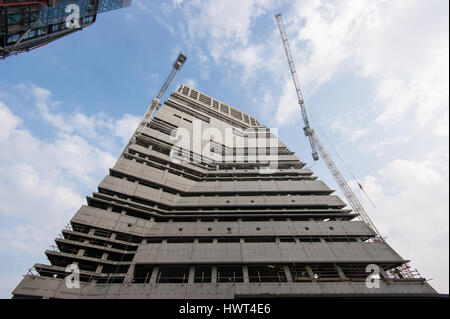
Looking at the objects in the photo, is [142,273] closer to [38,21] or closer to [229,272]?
[229,272]

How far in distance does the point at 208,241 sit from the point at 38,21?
127 ft

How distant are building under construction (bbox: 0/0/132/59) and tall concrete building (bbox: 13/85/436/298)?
62.5 feet

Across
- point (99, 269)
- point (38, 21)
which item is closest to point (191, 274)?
point (99, 269)

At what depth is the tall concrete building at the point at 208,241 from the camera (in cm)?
1698

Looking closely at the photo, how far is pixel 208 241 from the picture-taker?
22250 mm

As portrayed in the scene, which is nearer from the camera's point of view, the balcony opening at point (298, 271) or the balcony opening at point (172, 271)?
the balcony opening at point (298, 271)

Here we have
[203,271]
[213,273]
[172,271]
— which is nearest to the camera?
[213,273]

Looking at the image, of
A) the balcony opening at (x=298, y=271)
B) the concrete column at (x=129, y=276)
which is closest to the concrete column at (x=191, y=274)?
the concrete column at (x=129, y=276)

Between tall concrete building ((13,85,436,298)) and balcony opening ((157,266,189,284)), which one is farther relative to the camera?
balcony opening ((157,266,189,284))

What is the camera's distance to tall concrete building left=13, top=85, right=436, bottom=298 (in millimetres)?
16984

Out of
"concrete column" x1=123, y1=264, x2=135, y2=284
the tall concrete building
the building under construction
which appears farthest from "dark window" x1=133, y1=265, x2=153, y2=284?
the building under construction

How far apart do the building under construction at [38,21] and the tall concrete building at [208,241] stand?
19.0 meters

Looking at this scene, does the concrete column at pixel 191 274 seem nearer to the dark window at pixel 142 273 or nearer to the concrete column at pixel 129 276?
the dark window at pixel 142 273

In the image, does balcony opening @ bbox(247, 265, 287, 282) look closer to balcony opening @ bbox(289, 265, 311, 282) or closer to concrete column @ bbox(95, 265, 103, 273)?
balcony opening @ bbox(289, 265, 311, 282)
